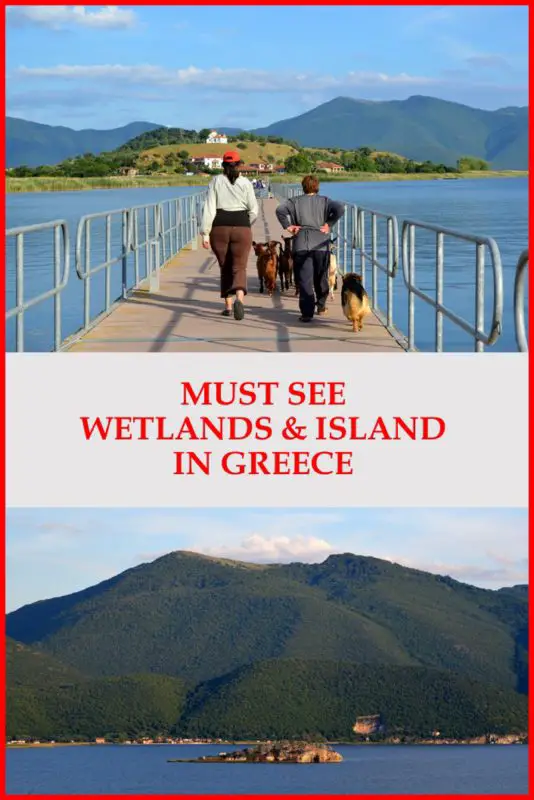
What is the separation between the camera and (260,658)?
8788 cm

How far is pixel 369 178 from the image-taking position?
502 ft

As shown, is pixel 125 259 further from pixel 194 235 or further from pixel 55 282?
pixel 194 235

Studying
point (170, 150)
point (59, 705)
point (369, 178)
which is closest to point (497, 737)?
point (59, 705)

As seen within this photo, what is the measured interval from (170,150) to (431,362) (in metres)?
173

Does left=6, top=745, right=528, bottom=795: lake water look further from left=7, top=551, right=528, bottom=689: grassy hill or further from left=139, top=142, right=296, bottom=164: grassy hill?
left=139, top=142, right=296, bottom=164: grassy hill

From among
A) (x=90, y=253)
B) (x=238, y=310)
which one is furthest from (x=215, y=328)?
(x=90, y=253)

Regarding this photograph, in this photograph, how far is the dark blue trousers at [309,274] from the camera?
13289 millimetres

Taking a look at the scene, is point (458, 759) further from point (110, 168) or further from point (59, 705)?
point (110, 168)

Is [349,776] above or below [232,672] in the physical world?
below

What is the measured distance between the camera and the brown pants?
13.2 metres

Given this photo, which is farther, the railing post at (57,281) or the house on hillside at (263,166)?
the house on hillside at (263,166)

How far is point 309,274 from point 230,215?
0.92 metres

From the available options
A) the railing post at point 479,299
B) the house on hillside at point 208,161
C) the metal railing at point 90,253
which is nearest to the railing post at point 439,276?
the railing post at point 479,299

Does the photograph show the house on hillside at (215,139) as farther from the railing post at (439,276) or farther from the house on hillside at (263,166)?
the railing post at (439,276)
